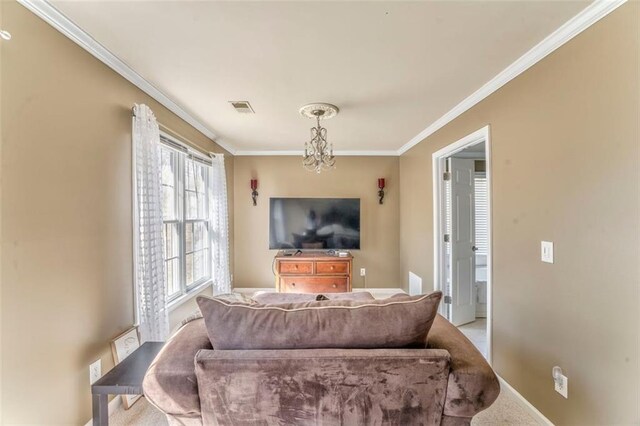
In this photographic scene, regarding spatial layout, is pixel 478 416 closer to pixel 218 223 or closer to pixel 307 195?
pixel 218 223

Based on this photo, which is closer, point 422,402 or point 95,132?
point 422,402

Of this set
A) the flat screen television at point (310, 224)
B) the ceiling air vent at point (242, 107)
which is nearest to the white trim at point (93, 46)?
the ceiling air vent at point (242, 107)

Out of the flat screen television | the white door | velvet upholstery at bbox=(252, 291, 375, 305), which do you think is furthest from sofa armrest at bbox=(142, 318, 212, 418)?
the flat screen television

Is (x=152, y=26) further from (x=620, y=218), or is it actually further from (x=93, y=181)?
(x=620, y=218)

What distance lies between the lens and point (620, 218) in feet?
4.49

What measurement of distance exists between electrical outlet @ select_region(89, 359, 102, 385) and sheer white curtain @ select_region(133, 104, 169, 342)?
0.35 m

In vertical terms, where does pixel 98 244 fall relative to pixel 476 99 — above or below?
below

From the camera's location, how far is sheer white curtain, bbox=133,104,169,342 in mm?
2160

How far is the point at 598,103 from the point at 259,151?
4035 millimetres

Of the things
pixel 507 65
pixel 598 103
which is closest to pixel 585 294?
pixel 598 103

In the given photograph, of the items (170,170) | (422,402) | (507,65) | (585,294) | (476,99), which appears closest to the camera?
(422,402)

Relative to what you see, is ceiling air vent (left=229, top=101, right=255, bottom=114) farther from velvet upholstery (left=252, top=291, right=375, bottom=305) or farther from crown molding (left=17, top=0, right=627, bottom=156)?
velvet upholstery (left=252, top=291, right=375, bottom=305)

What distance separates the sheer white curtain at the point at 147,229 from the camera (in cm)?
216

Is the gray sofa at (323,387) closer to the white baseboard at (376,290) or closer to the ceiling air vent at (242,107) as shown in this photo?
the ceiling air vent at (242,107)
